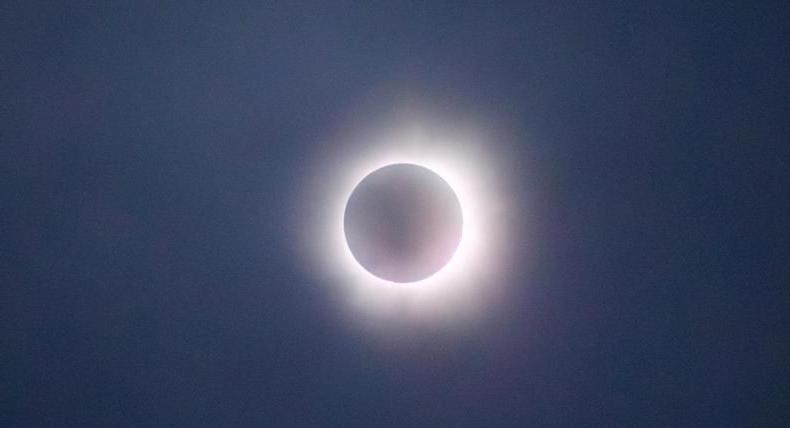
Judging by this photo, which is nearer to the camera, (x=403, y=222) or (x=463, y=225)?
(x=403, y=222)

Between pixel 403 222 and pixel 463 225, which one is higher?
pixel 463 225

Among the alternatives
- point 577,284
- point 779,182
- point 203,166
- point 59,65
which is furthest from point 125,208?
point 779,182

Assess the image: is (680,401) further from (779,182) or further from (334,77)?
(334,77)

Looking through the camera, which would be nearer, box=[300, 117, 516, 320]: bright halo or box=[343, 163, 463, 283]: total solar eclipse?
box=[343, 163, 463, 283]: total solar eclipse

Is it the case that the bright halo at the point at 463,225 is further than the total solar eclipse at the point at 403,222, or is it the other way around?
the bright halo at the point at 463,225
